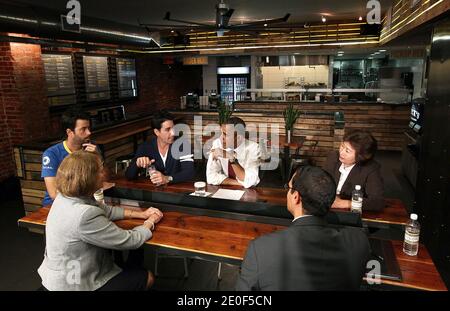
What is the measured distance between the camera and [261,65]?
1134cm

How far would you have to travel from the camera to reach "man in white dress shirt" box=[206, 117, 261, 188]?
2.85m

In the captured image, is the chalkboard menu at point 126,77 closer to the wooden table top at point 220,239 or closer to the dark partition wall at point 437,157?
the wooden table top at point 220,239

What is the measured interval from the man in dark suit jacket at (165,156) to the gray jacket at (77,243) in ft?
4.01

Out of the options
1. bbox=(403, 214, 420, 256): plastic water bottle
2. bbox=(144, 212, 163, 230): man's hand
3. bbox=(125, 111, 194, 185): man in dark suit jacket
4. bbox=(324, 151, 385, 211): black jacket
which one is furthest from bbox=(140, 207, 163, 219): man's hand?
bbox=(403, 214, 420, 256): plastic water bottle

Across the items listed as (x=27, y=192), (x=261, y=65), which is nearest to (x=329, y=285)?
(x=27, y=192)

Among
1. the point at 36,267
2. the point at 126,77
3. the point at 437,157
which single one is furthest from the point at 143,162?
the point at 126,77

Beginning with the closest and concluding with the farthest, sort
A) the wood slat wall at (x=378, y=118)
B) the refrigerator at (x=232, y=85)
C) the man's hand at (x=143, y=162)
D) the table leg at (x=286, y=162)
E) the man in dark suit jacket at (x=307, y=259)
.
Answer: the man in dark suit jacket at (x=307, y=259) < the man's hand at (x=143, y=162) < the table leg at (x=286, y=162) < the wood slat wall at (x=378, y=118) < the refrigerator at (x=232, y=85)

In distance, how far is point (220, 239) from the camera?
195 centimetres

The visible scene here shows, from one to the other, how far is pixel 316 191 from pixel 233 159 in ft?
4.71

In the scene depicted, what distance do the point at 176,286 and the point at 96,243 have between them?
138cm

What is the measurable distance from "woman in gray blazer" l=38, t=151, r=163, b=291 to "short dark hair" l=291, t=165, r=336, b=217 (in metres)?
1.01

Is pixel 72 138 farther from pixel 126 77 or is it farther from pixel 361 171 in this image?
pixel 126 77

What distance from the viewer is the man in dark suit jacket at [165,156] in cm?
307

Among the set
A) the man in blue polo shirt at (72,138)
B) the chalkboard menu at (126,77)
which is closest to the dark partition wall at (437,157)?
the man in blue polo shirt at (72,138)
